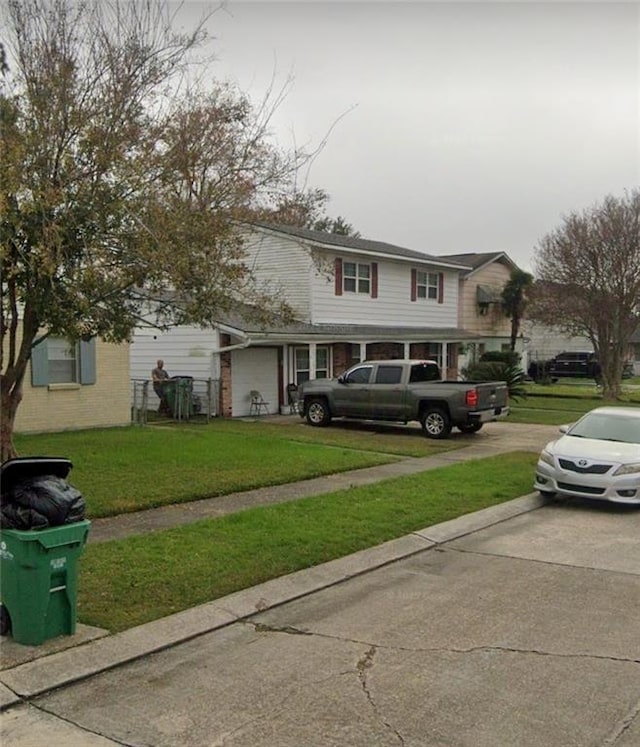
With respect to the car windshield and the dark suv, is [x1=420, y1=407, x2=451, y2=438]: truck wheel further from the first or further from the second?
the dark suv

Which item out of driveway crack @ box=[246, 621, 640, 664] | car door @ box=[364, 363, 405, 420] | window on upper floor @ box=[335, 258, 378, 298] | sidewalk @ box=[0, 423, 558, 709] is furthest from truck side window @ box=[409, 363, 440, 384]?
driveway crack @ box=[246, 621, 640, 664]

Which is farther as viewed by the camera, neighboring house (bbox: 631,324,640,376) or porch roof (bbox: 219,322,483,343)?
neighboring house (bbox: 631,324,640,376)

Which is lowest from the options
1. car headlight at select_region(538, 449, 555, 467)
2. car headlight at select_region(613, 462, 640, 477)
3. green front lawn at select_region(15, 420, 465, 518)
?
green front lawn at select_region(15, 420, 465, 518)

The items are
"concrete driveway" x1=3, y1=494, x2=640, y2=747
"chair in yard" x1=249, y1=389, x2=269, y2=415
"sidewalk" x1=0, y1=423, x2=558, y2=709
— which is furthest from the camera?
"chair in yard" x1=249, y1=389, x2=269, y2=415

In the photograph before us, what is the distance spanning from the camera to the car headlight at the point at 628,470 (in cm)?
1070

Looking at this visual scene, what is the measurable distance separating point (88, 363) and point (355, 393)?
264 inches

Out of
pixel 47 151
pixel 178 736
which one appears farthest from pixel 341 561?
pixel 47 151

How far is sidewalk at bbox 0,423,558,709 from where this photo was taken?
4902 mm

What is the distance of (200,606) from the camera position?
A: 20.2 feet

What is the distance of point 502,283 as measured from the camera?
133ft

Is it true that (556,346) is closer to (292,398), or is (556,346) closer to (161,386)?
(292,398)

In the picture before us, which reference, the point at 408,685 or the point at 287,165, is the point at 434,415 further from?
the point at 408,685

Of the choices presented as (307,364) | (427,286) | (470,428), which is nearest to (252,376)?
(307,364)

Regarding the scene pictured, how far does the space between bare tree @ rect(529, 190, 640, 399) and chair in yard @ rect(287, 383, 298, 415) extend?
13675 millimetres
